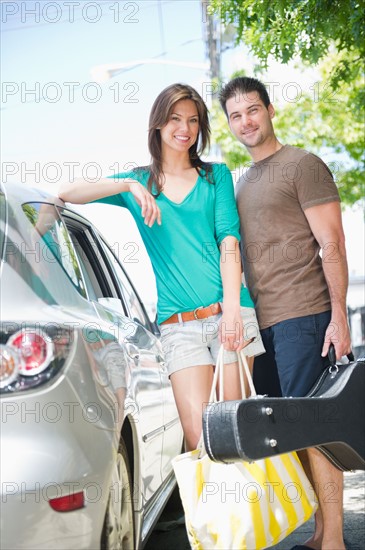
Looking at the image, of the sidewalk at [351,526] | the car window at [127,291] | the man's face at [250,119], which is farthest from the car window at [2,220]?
the sidewalk at [351,526]

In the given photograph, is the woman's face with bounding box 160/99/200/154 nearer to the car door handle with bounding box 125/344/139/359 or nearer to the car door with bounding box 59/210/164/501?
the car door with bounding box 59/210/164/501

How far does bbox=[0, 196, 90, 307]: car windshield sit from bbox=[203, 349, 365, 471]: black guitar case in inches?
27.6

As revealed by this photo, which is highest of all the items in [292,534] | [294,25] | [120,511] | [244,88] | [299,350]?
[294,25]

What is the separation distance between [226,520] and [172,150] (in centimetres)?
164

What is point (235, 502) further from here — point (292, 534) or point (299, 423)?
point (292, 534)

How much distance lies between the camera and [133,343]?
3.97 m

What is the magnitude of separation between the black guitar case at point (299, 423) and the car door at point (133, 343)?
1.24ft

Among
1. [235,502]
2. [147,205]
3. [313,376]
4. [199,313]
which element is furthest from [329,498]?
[147,205]

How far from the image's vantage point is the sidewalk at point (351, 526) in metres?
4.83

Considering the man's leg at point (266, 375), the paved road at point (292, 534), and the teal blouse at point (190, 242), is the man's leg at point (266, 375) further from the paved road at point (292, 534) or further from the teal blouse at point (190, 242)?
the paved road at point (292, 534)

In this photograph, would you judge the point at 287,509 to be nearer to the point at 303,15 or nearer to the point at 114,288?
the point at 114,288

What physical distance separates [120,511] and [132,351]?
30.7 inches

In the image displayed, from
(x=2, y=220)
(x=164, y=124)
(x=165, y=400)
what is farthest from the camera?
(x=165, y=400)

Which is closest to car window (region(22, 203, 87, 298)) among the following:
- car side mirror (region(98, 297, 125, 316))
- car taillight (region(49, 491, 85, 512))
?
car side mirror (region(98, 297, 125, 316))
